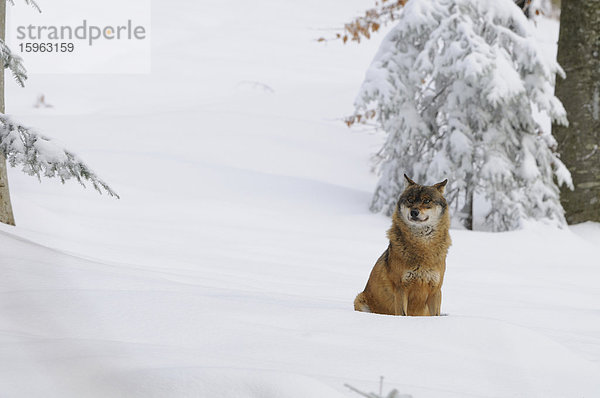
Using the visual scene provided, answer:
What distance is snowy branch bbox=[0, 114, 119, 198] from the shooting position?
4766mm

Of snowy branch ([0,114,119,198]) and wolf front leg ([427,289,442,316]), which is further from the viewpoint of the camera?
snowy branch ([0,114,119,198])

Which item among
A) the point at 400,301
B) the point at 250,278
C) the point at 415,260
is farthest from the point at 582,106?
the point at 400,301

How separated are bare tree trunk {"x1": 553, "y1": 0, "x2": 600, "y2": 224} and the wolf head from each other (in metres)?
8.24

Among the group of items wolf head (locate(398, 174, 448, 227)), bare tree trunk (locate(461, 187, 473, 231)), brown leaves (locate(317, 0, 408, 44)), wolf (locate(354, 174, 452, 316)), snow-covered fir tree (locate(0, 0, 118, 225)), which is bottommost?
bare tree trunk (locate(461, 187, 473, 231))

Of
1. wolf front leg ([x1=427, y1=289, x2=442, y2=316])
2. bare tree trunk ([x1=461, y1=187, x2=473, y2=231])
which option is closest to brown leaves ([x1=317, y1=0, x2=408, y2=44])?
bare tree trunk ([x1=461, y1=187, x2=473, y2=231])

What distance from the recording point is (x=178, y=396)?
7.74 ft

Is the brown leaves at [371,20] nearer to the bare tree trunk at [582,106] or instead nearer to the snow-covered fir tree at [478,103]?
the snow-covered fir tree at [478,103]

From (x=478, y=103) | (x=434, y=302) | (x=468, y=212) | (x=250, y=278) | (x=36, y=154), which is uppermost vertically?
(x=478, y=103)

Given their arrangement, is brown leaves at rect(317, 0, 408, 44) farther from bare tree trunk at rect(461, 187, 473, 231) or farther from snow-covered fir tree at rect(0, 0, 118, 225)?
snow-covered fir tree at rect(0, 0, 118, 225)

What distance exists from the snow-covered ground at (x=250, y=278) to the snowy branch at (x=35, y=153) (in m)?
0.53

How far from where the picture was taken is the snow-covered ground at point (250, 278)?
2713 mm

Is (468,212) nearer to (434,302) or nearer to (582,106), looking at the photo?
(582,106)

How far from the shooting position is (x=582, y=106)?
11.5 m

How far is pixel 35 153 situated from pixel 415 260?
2.80m
